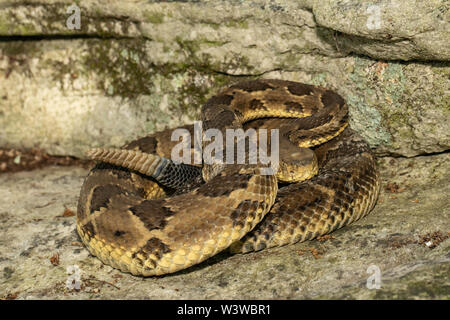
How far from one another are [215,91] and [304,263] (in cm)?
294

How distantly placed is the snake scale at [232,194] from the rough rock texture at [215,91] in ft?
0.65

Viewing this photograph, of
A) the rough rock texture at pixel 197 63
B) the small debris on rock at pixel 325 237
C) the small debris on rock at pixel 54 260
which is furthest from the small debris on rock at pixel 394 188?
the small debris on rock at pixel 54 260

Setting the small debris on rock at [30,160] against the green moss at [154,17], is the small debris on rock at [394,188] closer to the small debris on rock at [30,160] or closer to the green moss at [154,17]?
the green moss at [154,17]

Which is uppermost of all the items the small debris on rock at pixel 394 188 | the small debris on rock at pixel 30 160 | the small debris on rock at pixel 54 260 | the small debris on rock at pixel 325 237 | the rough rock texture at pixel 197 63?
the rough rock texture at pixel 197 63

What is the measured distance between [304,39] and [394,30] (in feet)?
4.09

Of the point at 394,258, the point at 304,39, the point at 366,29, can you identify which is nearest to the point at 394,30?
the point at 366,29

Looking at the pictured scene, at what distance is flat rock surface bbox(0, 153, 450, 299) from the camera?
13.0ft

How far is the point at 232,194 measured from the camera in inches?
176

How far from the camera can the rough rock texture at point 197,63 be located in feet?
17.1

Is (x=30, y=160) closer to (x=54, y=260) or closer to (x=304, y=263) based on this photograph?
(x=54, y=260)

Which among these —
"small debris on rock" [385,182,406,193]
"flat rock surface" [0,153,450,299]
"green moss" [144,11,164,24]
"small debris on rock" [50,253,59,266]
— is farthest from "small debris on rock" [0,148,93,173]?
"small debris on rock" [385,182,406,193]

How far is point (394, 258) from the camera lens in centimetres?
425

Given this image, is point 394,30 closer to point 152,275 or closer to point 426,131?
point 426,131

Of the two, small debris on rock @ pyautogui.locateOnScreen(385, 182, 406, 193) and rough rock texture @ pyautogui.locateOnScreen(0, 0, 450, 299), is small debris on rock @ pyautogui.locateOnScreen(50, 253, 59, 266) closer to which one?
rough rock texture @ pyautogui.locateOnScreen(0, 0, 450, 299)
